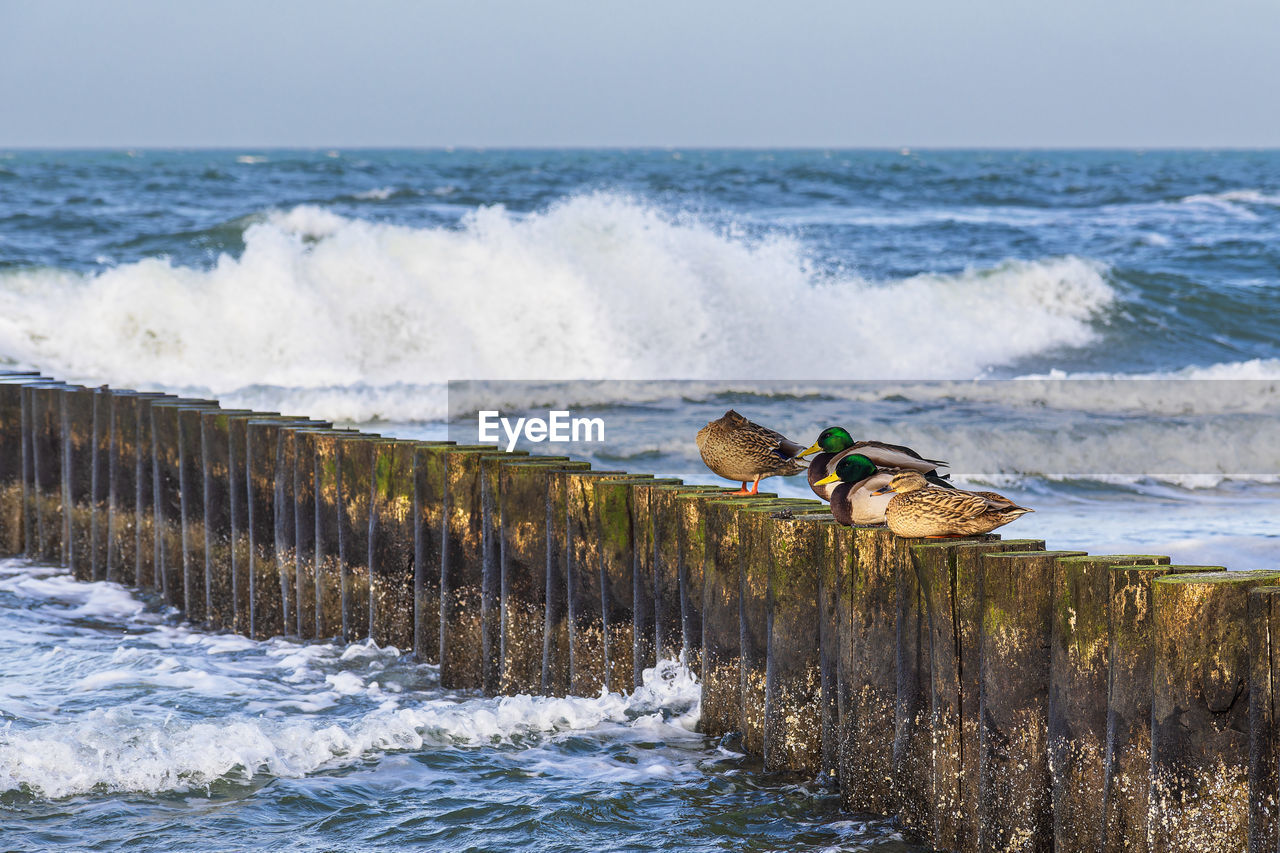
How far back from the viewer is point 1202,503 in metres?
10.1

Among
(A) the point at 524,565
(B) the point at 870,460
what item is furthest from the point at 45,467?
(B) the point at 870,460

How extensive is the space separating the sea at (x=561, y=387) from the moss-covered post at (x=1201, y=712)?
1.03 m

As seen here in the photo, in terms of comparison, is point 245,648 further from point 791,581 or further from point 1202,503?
point 1202,503

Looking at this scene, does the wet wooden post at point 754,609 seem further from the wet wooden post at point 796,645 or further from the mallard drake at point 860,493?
the mallard drake at point 860,493

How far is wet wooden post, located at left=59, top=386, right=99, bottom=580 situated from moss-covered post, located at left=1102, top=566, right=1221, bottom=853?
6416 millimetres

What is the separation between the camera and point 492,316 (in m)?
18.3

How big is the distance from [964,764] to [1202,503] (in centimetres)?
676

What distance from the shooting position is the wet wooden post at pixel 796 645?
15.6 ft

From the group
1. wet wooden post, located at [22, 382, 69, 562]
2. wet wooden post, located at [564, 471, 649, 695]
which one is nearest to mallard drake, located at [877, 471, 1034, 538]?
wet wooden post, located at [564, 471, 649, 695]

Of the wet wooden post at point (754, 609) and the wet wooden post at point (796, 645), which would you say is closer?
the wet wooden post at point (796, 645)

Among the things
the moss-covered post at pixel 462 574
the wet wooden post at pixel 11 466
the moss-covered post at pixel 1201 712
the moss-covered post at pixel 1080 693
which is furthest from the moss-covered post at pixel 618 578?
the wet wooden post at pixel 11 466

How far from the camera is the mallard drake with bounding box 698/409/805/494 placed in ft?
18.2

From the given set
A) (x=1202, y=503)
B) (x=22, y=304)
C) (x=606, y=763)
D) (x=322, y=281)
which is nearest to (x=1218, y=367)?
(x=1202, y=503)
